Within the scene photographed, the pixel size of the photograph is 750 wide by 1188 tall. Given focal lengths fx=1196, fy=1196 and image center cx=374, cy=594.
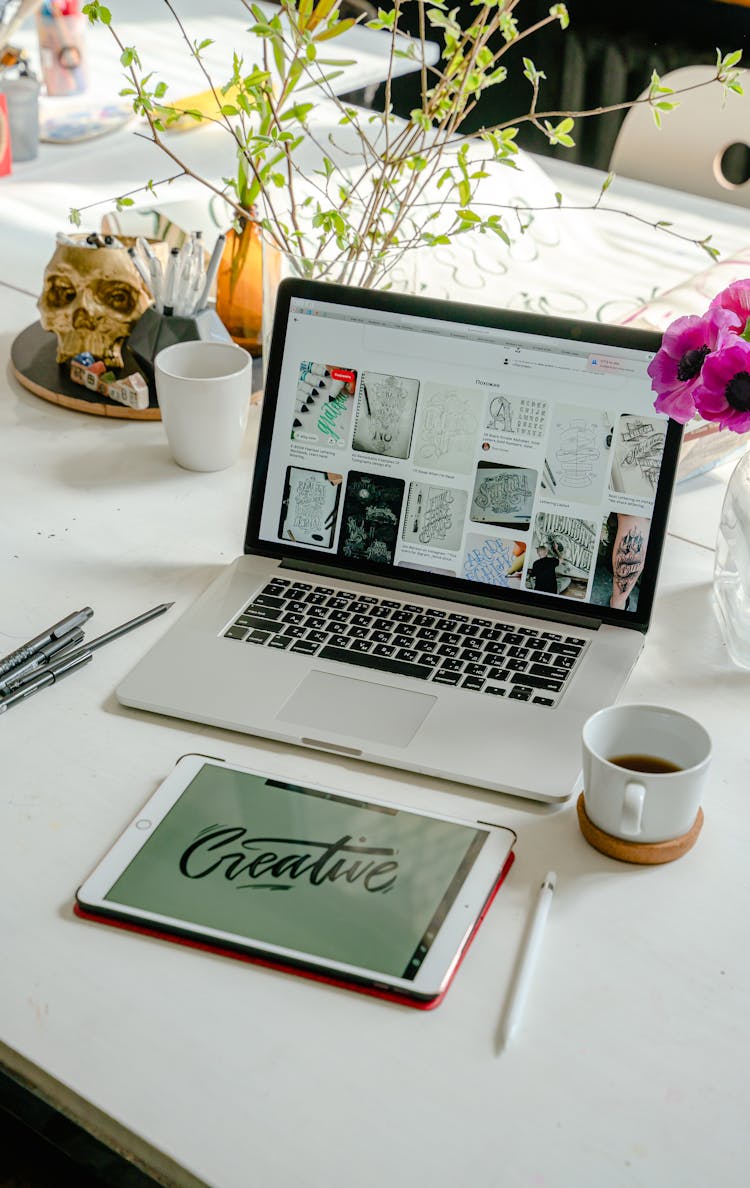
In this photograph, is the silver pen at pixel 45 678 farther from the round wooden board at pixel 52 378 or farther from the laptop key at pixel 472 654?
the round wooden board at pixel 52 378

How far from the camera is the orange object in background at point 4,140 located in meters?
1.89

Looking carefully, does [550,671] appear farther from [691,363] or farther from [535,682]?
[691,363]

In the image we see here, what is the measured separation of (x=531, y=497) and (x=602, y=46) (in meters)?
3.05

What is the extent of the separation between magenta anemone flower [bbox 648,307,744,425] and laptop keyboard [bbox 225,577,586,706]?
0.21 meters

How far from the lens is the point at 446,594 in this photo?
101 cm

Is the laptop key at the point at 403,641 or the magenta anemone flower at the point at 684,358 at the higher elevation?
the magenta anemone flower at the point at 684,358

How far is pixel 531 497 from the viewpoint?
975 millimetres

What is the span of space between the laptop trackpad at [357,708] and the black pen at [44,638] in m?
0.20

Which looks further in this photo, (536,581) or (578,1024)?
(536,581)

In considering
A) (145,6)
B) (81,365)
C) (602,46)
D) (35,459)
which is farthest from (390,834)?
(602,46)

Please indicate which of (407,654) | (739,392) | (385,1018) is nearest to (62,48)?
(407,654)

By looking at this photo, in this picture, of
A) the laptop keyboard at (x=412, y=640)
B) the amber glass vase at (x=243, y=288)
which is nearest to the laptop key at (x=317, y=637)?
the laptop keyboard at (x=412, y=640)

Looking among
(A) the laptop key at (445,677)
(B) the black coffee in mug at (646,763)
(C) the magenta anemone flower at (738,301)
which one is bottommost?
(A) the laptop key at (445,677)

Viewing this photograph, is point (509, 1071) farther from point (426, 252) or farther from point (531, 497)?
point (426, 252)
